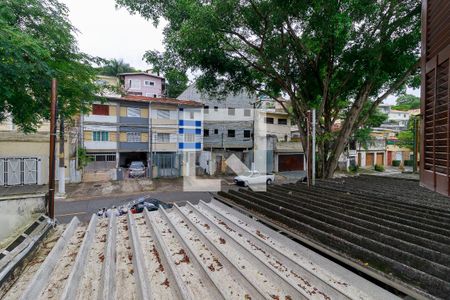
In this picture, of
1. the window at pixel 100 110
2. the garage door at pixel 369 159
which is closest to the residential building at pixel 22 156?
the window at pixel 100 110

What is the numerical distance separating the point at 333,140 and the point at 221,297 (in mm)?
9410

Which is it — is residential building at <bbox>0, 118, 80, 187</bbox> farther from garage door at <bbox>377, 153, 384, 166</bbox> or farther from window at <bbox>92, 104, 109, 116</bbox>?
garage door at <bbox>377, 153, 384, 166</bbox>

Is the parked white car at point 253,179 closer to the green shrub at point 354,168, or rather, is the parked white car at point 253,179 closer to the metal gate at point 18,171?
the green shrub at point 354,168

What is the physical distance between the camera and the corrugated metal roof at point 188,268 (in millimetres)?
2127

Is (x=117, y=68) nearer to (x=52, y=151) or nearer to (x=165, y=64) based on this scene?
(x=165, y=64)

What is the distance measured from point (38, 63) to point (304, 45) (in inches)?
313

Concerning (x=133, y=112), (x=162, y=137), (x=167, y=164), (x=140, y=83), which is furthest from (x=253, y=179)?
(x=140, y=83)

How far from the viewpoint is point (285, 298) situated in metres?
2.07

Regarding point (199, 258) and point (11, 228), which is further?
point (11, 228)

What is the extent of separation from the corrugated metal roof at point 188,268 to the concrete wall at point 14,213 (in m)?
0.90

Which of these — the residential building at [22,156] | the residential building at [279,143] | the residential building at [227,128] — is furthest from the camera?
the residential building at [227,128]

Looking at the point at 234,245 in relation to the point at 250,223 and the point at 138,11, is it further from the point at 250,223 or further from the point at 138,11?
the point at 138,11

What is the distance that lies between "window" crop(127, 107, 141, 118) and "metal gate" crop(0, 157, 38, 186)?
26.6ft

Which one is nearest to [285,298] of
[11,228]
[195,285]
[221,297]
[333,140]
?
[221,297]
